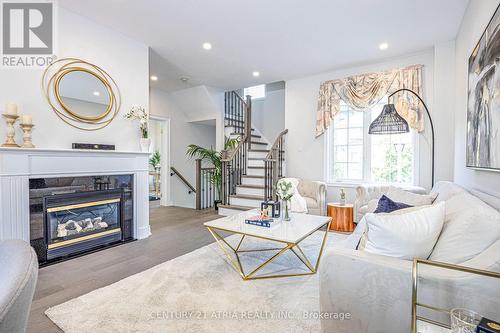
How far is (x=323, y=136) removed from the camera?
493 centimetres

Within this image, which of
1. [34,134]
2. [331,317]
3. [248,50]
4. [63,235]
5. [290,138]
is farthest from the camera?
[290,138]

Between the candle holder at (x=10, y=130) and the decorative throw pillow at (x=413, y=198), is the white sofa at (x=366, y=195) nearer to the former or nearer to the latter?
the decorative throw pillow at (x=413, y=198)

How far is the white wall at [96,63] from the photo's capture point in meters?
2.63

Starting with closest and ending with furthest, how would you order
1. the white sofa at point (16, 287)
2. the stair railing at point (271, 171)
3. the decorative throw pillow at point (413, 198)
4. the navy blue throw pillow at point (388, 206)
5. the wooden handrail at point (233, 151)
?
the white sofa at point (16, 287)
the navy blue throw pillow at point (388, 206)
the decorative throw pillow at point (413, 198)
the stair railing at point (271, 171)
the wooden handrail at point (233, 151)

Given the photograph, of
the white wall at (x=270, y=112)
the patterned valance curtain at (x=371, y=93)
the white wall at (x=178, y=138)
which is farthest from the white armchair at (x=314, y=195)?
the white wall at (x=178, y=138)

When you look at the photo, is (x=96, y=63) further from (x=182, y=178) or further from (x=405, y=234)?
(x=405, y=234)

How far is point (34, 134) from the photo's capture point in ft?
8.87

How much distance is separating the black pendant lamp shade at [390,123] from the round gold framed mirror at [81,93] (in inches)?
145

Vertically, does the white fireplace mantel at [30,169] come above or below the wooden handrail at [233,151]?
below

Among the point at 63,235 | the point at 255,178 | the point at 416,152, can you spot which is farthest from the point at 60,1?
the point at 416,152

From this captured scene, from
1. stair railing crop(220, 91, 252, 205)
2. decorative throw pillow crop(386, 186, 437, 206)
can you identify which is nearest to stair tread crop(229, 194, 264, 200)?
stair railing crop(220, 91, 252, 205)

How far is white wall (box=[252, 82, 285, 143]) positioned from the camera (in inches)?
269

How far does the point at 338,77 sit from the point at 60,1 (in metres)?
4.33

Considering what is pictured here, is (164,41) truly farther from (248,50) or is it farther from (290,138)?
(290,138)
